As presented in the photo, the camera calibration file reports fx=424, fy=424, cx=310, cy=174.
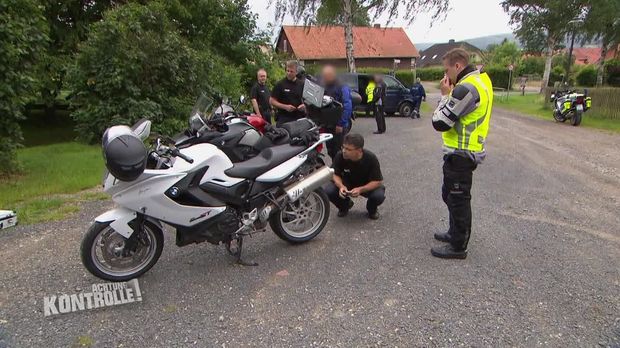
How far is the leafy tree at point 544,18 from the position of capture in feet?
76.9

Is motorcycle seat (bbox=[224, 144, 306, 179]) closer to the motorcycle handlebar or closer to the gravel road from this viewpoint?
the motorcycle handlebar

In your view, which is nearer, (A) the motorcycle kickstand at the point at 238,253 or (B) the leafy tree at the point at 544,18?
(A) the motorcycle kickstand at the point at 238,253

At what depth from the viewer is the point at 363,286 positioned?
11.3 feet

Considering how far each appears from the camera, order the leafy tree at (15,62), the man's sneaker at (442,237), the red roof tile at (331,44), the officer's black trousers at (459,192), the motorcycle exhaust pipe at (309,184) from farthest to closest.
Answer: the red roof tile at (331,44) < the leafy tree at (15,62) < the man's sneaker at (442,237) < the motorcycle exhaust pipe at (309,184) < the officer's black trousers at (459,192)

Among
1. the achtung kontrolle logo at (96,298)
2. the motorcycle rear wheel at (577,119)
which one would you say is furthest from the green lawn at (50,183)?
the motorcycle rear wheel at (577,119)

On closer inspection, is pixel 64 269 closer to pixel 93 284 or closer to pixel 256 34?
pixel 93 284

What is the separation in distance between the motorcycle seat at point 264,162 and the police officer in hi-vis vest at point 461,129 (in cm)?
134

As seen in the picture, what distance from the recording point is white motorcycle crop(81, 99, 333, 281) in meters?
3.18

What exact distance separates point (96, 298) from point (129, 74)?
6.92m

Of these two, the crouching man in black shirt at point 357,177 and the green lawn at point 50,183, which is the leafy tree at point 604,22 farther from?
the green lawn at point 50,183

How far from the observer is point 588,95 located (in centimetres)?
1571

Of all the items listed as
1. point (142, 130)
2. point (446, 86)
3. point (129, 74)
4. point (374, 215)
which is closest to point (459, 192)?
point (446, 86)

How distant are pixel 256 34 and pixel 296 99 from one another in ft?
31.7

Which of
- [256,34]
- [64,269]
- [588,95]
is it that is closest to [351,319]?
[64,269]
